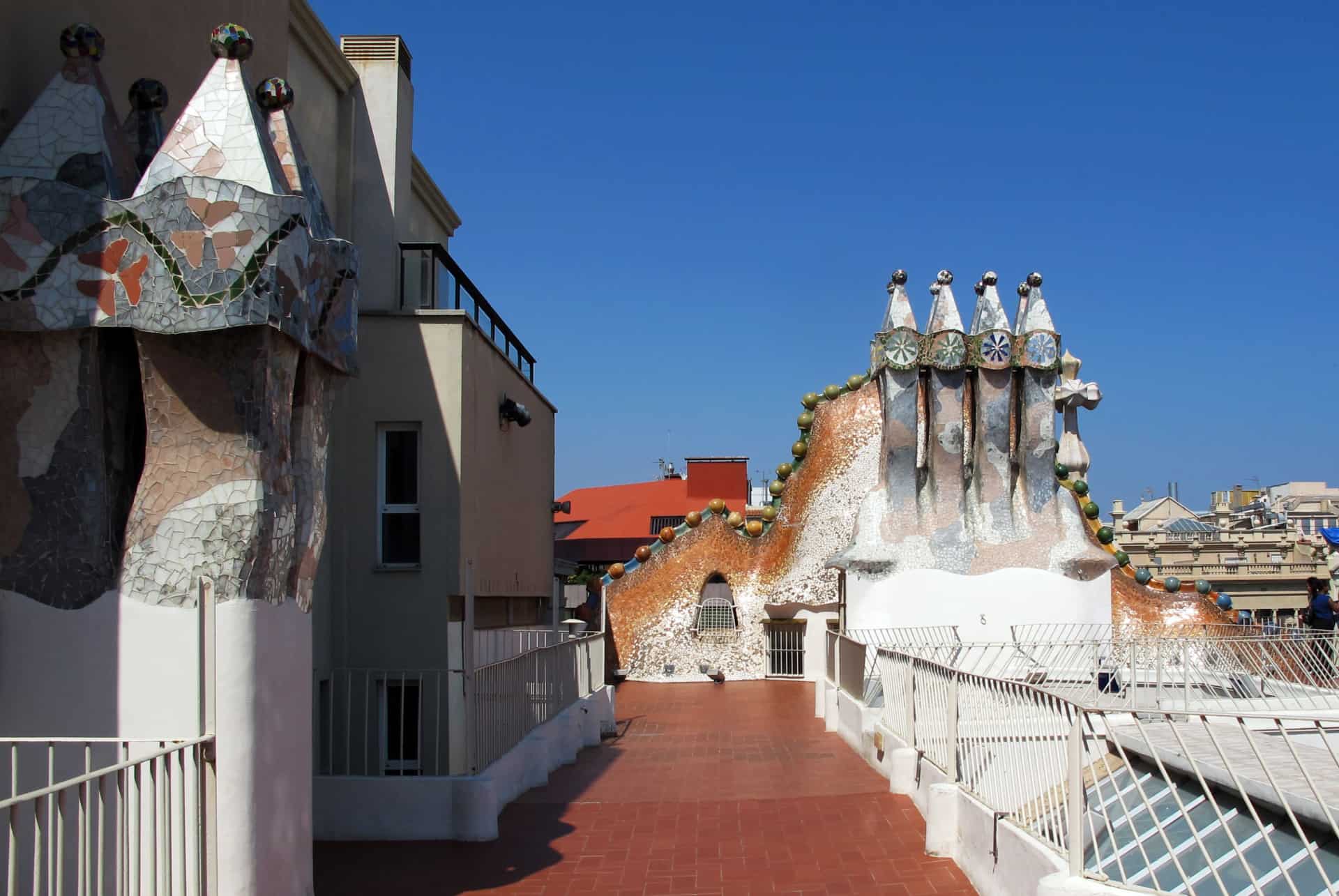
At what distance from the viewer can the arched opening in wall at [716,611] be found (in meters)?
23.8

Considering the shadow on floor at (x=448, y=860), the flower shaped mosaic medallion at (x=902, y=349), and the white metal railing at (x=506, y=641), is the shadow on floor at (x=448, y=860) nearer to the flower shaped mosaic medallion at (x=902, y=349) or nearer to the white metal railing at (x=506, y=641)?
the white metal railing at (x=506, y=641)

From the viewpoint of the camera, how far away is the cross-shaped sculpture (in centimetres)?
2133

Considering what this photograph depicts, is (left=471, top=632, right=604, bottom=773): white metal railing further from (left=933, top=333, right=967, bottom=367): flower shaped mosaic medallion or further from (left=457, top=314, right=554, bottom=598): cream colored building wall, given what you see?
(left=933, top=333, right=967, bottom=367): flower shaped mosaic medallion

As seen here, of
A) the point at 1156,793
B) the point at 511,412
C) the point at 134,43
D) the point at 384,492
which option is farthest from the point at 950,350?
the point at 134,43

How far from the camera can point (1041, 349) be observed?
19.2 meters

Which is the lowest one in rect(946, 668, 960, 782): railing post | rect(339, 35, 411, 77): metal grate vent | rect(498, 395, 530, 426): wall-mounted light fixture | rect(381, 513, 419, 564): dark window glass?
rect(946, 668, 960, 782): railing post

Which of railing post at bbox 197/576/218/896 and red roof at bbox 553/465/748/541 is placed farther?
red roof at bbox 553/465/748/541

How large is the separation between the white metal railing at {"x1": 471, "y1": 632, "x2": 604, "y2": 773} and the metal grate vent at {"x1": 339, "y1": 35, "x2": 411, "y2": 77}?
18.2 feet

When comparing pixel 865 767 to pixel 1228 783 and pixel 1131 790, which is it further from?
pixel 1228 783

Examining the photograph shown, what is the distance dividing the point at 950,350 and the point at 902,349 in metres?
0.74

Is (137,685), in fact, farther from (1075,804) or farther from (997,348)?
(997,348)

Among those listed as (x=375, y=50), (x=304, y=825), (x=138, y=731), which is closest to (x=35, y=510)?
(x=138, y=731)

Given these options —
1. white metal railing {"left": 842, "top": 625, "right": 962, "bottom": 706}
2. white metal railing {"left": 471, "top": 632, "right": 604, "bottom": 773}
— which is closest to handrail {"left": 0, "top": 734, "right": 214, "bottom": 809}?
white metal railing {"left": 471, "top": 632, "right": 604, "bottom": 773}

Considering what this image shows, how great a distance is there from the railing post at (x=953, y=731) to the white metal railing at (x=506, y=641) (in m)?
3.55
